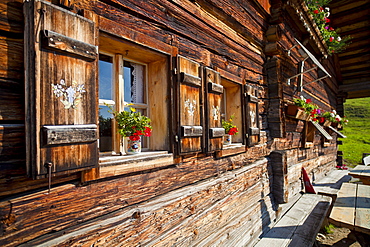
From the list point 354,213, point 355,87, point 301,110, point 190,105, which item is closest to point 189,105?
point 190,105

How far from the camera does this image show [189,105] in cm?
234

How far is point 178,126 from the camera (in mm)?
2164

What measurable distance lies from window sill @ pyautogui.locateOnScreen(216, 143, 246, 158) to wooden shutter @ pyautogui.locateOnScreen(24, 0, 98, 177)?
5.86 ft

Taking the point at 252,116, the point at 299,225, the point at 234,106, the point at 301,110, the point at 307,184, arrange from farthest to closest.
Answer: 1. the point at 307,184
2. the point at 301,110
3. the point at 299,225
4. the point at 252,116
5. the point at 234,106

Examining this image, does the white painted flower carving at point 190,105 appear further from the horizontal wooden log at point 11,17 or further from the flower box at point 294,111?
the flower box at point 294,111

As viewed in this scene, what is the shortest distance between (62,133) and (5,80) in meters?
0.44

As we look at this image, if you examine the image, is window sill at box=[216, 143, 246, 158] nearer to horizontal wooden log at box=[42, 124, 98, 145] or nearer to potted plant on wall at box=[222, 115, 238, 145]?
potted plant on wall at box=[222, 115, 238, 145]

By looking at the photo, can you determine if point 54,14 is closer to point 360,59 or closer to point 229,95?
point 229,95

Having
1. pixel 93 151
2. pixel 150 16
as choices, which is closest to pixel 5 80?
pixel 93 151

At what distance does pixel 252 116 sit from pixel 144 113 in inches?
84.3

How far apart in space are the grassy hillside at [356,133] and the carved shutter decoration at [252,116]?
13583mm

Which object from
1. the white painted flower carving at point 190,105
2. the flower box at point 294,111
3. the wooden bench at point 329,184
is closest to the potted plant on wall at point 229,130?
the white painted flower carving at point 190,105

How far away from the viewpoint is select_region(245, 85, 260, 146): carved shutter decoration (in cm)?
347

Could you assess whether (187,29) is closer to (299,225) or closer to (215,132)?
(215,132)
